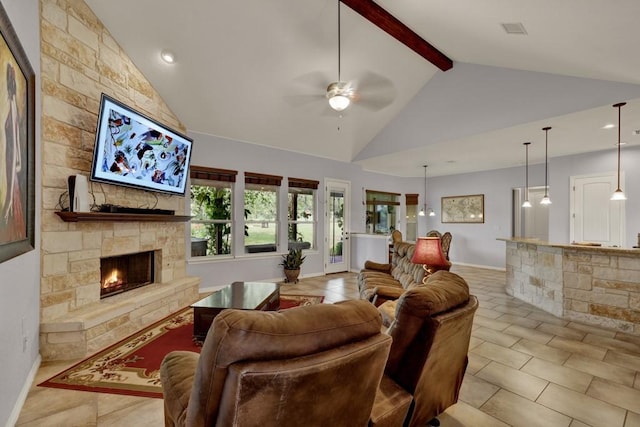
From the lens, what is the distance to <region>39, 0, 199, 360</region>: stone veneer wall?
8.73 ft

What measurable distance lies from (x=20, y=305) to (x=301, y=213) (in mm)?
4768

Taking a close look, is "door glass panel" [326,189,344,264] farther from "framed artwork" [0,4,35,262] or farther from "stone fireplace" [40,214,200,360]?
"framed artwork" [0,4,35,262]

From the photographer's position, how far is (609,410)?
80.0 inches

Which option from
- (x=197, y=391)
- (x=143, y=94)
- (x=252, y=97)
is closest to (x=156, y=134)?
(x=143, y=94)

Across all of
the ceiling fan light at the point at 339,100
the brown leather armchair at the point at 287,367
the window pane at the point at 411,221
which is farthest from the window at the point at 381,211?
the brown leather armchair at the point at 287,367

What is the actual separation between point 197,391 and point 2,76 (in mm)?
1989

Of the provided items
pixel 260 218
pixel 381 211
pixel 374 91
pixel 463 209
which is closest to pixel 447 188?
pixel 463 209

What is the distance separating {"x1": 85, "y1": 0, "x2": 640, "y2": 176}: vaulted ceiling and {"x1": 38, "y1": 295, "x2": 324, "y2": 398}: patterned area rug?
3298 mm

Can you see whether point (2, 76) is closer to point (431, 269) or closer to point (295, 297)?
point (431, 269)

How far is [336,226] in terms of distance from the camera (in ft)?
22.9

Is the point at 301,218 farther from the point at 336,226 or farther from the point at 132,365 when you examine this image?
the point at 132,365

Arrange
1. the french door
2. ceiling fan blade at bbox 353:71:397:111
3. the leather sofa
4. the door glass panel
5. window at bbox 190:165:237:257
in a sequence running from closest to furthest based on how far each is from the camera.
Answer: the leather sofa
ceiling fan blade at bbox 353:71:397:111
window at bbox 190:165:237:257
the french door
the door glass panel

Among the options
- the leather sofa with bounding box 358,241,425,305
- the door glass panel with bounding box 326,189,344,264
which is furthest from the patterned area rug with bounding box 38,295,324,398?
the door glass panel with bounding box 326,189,344,264

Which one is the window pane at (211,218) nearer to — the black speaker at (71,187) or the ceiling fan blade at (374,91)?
the black speaker at (71,187)
